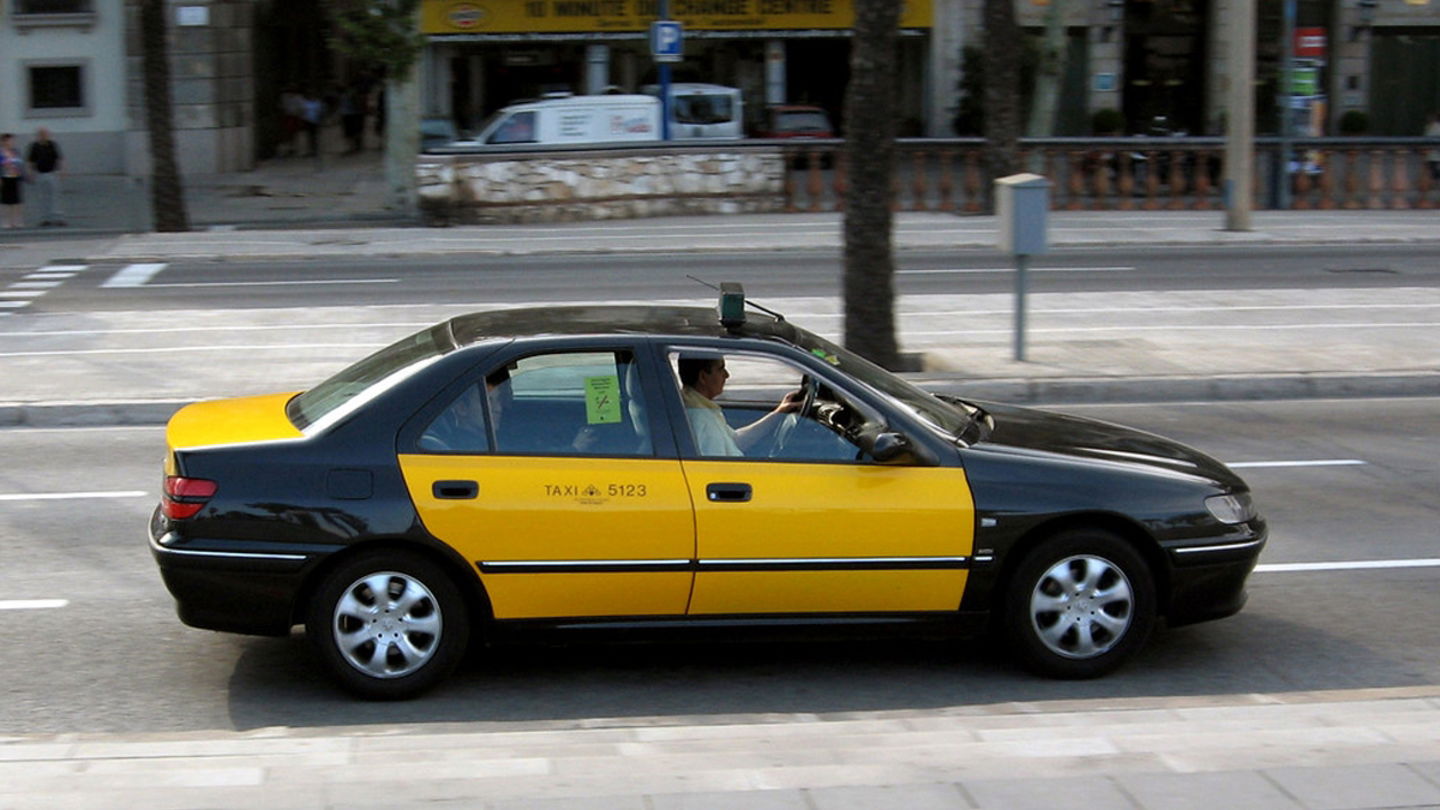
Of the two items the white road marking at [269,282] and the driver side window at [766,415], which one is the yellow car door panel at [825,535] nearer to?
the driver side window at [766,415]

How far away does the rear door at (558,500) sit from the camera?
240 inches

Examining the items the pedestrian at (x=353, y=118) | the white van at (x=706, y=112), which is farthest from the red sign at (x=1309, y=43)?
the pedestrian at (x=353, y=118)

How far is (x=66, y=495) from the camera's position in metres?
9.55

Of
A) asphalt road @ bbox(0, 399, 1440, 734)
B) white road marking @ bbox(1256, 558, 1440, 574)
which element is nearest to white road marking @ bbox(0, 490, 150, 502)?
asphalt road @ bbox(0, 399, 1440, 734)

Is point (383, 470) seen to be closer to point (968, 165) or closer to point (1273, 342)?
point (1273, 342)

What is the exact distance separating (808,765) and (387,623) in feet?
6.56

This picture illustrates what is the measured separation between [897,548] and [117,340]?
422 inches

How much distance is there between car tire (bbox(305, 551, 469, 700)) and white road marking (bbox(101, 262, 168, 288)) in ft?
47.1

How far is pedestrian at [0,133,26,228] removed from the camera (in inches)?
1050

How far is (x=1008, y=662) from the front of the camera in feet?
22.1

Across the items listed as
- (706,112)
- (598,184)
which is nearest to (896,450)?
(598,184)

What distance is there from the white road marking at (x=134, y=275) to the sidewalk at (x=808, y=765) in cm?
1477

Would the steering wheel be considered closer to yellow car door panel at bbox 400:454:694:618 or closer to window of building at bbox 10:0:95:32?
yellow car door panel at bbox 400:454:694:618

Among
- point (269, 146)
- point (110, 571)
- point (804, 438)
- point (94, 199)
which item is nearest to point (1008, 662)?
point (804, 438)
